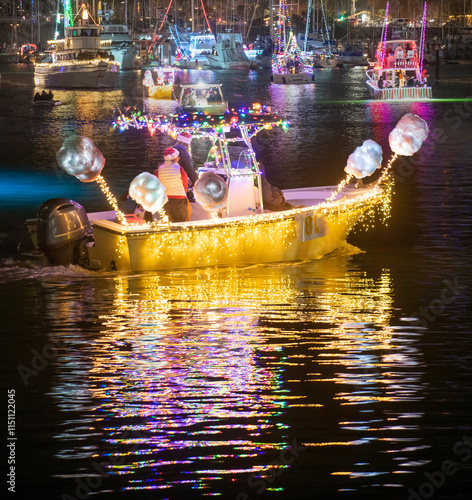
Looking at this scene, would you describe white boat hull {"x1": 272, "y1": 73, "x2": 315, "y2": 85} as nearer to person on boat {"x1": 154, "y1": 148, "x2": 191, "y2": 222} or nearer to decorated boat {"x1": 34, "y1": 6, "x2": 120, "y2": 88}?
decorated boat {"x1": 34, "y1": 6, "x2": 120, "y2": 88}

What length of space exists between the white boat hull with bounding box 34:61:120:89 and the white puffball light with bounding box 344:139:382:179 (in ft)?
239

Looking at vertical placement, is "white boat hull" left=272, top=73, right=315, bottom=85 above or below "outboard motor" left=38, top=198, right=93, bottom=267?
above

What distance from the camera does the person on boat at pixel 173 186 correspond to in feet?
46.9

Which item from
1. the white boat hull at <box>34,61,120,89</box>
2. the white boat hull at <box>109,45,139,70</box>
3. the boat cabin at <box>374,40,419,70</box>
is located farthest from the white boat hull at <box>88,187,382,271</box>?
the white boat hull at <box>109,45,139,70</box>

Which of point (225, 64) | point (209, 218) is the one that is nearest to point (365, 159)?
point (209, 218)

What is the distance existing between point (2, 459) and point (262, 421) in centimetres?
239

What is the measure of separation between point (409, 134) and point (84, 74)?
7414cm

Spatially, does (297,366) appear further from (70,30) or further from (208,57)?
(208,57)

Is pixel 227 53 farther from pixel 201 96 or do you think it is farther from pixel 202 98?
pixel 202 98

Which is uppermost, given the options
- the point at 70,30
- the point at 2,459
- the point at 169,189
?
the point at 70,30

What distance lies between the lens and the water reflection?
842 cm

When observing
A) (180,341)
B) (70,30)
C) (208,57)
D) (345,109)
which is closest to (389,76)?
(345,109)

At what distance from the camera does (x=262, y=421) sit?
29.8ft

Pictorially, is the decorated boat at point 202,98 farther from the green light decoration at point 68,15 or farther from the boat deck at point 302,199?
the green light decoration at point 68,15
